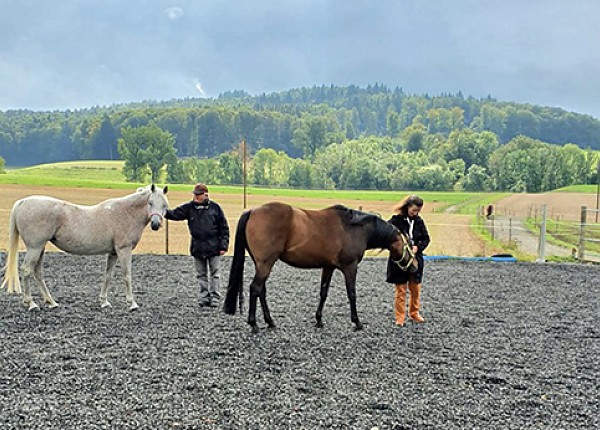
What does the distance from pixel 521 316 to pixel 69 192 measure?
26.1 metres

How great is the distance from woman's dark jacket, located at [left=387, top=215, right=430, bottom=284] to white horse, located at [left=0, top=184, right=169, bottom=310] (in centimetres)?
284

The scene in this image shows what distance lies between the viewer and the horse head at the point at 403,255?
642 cm

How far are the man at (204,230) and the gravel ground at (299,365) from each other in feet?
1.62

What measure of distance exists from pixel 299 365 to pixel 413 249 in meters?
2.24

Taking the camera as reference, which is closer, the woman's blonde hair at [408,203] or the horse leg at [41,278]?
the woman's blonde hair at [408,203]

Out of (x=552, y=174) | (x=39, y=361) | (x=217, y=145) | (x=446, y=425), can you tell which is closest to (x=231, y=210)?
(x=39, y=361)

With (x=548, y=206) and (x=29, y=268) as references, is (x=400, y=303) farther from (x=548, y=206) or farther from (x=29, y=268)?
(x=548, y=206)

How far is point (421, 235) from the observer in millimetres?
6703

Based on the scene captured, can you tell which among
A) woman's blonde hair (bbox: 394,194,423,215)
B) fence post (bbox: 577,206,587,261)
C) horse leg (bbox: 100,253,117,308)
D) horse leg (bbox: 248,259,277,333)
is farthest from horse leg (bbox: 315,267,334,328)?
fence post (bbox: 577,206,587,261)

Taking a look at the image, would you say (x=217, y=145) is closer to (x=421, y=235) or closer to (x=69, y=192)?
(x=69, y=192)

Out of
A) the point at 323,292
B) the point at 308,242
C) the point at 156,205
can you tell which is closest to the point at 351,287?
the point at 323,292

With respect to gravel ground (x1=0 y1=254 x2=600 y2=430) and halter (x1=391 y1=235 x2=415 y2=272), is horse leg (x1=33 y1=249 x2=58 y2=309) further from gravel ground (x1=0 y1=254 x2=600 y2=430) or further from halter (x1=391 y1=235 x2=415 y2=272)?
halter (x1=391 y1=235 x2=415 y2=272)

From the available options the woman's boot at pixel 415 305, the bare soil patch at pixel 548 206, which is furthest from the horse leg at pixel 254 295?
the bare soil patch at pixel 548 206

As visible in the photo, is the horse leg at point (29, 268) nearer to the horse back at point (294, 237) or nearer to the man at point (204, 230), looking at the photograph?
the man at point (204, 230)
